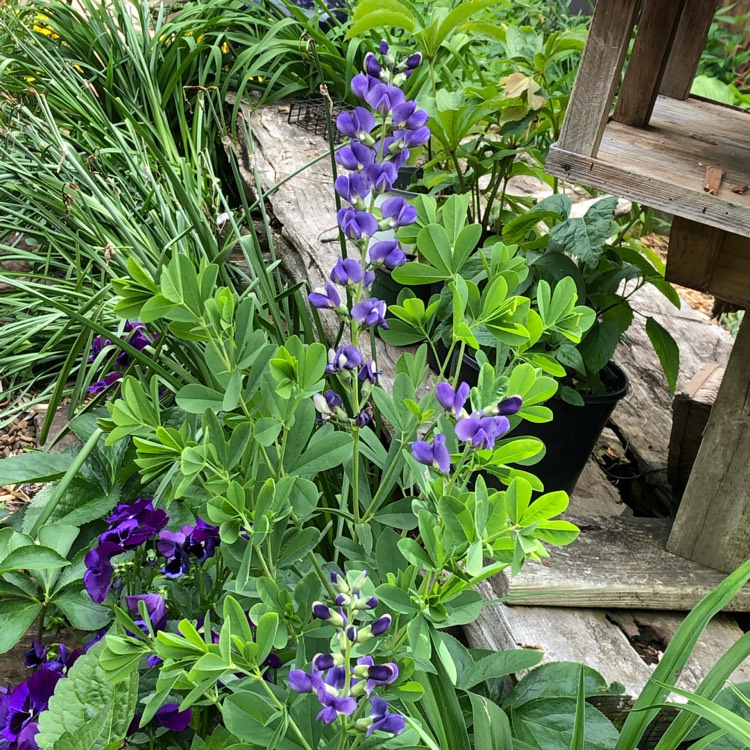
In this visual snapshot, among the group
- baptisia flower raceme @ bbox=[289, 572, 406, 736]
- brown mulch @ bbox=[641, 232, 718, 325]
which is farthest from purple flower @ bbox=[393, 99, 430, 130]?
brown mulch @ bbox=[641, 232, 718, 325]

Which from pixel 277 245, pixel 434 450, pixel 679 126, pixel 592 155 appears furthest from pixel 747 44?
pixel 434 450

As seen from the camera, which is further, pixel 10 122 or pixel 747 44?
pixel 747 44

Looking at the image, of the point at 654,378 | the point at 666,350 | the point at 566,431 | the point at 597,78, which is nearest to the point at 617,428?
the point at 654,378

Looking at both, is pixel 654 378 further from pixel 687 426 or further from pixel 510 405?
pixel 510 405

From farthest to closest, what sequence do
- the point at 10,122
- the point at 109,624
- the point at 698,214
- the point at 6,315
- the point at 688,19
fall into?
the point at 10,122 → the point at 6,315 → the point at 688,19 → the point at 109,624 → the point at 698,214

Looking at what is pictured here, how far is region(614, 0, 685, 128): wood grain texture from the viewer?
3.77 ft

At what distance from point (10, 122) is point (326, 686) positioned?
242 cm

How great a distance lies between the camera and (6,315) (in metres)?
2.36

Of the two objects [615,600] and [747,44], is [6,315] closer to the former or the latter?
[615,600]

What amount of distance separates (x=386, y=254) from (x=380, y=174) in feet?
0.28

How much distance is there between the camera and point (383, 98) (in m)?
0.84

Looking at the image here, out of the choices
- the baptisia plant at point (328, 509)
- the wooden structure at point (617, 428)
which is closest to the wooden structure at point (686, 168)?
the wooden structure at point (617, 428)

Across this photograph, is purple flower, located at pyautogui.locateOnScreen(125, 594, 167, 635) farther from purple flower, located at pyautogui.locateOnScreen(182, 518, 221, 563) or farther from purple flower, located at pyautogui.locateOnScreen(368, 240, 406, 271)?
purple flower, located at pyautogui.locateOnScreen(368, 240, 406, 271)

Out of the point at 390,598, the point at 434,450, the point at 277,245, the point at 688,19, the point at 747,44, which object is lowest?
the point at 277,245
